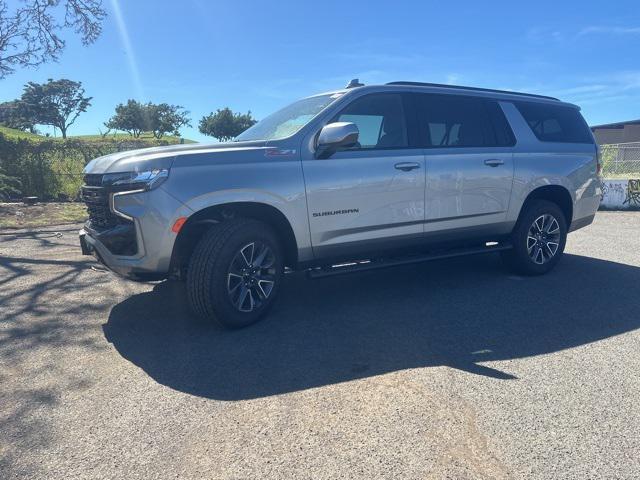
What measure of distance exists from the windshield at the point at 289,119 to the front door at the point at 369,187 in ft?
0.90

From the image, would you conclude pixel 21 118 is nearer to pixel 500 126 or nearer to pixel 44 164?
pixel 44 164

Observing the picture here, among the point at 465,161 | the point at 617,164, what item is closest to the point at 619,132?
the point at 617,164

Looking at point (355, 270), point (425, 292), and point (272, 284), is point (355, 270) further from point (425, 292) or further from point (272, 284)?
point (425, 292)

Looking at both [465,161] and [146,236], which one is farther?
[465,161]

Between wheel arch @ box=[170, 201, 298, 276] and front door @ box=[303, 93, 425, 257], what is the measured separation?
0.77 feet

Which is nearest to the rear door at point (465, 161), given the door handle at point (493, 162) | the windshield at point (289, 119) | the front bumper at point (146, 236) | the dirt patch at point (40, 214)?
the door handle at point (493, 162)

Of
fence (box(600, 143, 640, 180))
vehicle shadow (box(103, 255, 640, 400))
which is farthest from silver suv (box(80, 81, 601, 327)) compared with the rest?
fence (box(600, 143, 640, 180))

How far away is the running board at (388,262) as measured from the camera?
4438 millimetres

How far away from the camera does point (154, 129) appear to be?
7000 centimetres

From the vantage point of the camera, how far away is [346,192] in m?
4.47

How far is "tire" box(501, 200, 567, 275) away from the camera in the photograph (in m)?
5.82

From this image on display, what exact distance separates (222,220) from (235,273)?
46 centimetres

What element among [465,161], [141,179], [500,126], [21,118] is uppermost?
[21,118]

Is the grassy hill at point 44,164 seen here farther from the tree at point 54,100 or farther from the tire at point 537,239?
the tree at point 54,100
